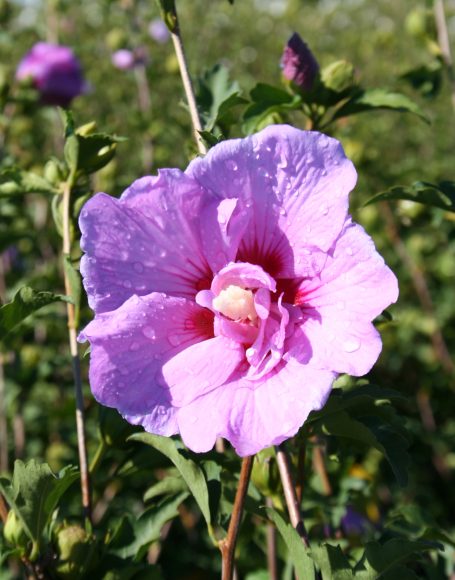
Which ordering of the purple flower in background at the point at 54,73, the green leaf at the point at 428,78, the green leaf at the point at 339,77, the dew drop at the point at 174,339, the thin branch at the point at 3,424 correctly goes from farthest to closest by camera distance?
1. the purple flower in background at the point at 54,73
2. the thin branch at the point at 3,424
3. the green leaf at the point at 428,78
4. the green leaf at the point at 339,77
5. the dew drop at the point at 174,339

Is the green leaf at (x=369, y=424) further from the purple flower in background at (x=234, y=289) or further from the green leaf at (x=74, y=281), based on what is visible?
the green leaf at (x=74, y=281)

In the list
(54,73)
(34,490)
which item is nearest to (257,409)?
(34,490)

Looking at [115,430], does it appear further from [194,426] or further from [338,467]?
[338,467]

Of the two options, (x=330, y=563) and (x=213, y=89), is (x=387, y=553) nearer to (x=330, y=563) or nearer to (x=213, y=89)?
(x=330, y=563)

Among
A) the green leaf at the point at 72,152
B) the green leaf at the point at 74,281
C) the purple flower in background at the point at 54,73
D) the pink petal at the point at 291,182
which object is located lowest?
the purple flower in background at the point at 54,73

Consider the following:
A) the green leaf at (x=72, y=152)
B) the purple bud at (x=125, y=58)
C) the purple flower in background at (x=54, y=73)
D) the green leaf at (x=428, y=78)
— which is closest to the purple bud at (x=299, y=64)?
the green leaf at (x=72, y=152)

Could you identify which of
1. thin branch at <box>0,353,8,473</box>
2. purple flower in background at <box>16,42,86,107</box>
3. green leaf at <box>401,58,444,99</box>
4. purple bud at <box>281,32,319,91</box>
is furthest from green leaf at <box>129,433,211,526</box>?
purple flower in background at <box>16,42,86,107</box>
